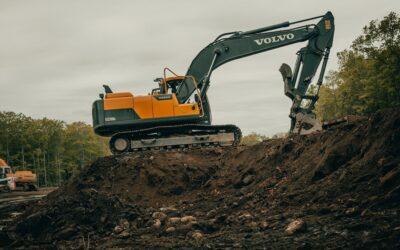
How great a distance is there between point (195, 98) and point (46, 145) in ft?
254

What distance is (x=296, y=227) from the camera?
880 centimetres

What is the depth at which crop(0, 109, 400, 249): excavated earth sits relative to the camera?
8.80 metres

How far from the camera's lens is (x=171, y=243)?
9.90 meters

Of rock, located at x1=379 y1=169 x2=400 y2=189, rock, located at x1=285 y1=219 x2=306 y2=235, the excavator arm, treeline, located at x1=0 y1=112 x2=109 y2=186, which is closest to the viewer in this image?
rock, located at x1=285 y1=219 x2=306 y2=235

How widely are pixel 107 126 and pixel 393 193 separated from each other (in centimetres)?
1248

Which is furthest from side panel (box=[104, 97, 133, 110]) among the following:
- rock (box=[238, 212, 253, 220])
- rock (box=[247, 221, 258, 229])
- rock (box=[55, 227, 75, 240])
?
rock (box=[247, 221, 258, 229])

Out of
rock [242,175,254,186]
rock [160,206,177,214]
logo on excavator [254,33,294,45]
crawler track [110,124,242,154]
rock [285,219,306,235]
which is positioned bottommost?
rock [160,206,177,214]

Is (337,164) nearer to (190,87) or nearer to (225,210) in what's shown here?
A: (225,210)

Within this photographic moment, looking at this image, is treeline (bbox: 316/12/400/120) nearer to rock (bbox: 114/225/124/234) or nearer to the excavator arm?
the excavator arm

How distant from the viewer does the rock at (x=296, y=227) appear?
8758 mm

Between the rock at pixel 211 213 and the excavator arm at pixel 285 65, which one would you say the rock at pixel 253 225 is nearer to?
the rock at pixel 211 213

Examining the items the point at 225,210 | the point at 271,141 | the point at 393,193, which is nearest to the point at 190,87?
the point at 271,141

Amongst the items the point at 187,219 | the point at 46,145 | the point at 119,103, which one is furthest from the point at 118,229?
the point at 46,145

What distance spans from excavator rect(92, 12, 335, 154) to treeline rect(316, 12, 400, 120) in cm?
2609
